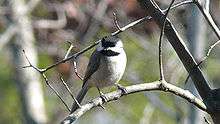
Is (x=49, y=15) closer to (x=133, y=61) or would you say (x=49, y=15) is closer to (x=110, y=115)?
(x=133, y=61)

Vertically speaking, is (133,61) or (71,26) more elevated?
Answer: (71,26)

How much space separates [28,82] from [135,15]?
151cm

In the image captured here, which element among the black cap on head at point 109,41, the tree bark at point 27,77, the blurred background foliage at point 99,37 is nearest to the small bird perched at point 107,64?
the black cap on head at point 109,41

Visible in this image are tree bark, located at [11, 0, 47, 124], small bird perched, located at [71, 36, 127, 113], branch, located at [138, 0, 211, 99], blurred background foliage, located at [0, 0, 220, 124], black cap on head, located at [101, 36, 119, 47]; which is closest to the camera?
branch, located at [138, 0, 211, 99]

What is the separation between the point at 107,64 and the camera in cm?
505

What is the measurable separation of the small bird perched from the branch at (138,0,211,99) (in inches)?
51.1

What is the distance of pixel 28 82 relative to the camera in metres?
8.55

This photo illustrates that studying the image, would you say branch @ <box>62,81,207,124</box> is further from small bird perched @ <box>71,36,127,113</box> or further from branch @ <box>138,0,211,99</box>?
small bird perched @ <box>71,36,127,113</box>

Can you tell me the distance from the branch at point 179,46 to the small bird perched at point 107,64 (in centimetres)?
130

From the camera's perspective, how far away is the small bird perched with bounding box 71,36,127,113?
16.3 ft

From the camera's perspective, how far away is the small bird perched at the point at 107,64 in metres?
4.96

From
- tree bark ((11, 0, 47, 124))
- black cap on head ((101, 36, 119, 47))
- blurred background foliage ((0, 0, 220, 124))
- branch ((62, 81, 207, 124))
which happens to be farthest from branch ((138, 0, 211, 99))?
tree bark ((11, 0, 47, 124))

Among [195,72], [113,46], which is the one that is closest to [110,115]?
[113,46]

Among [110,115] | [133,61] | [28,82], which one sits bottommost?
[110,115]
